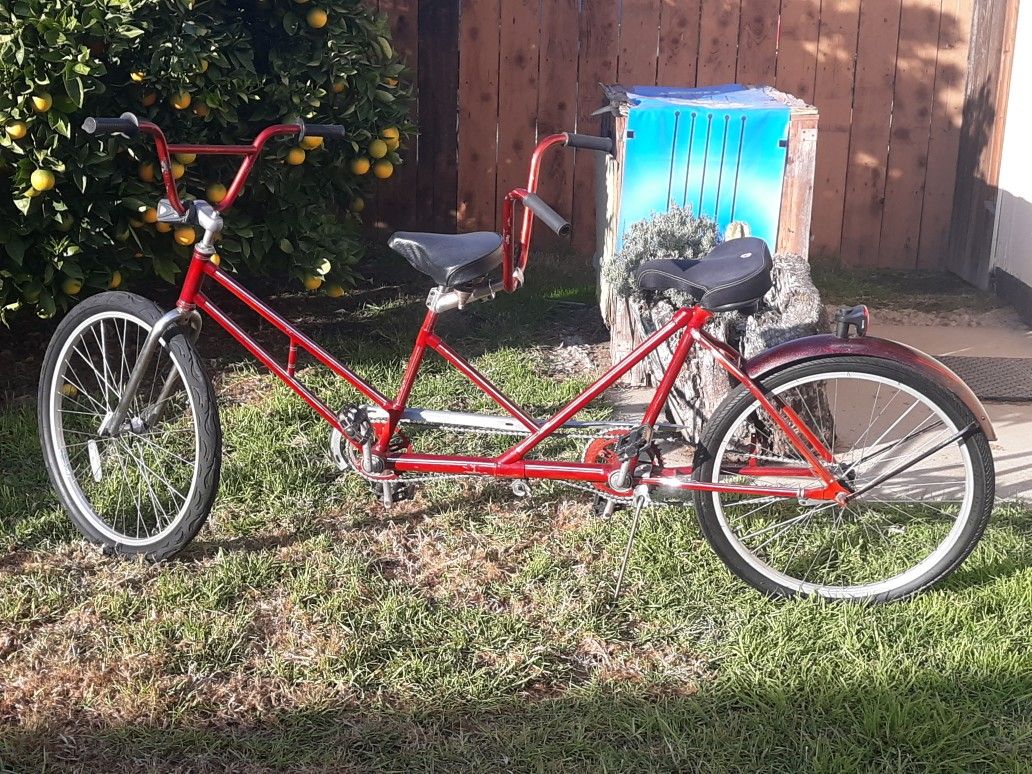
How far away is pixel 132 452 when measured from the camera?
3.46 m

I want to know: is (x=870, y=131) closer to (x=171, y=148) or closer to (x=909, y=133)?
(x=909, y=133)

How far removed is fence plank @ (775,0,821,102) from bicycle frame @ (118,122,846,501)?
4172 mm

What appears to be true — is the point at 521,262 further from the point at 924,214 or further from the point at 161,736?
the point at 924,214

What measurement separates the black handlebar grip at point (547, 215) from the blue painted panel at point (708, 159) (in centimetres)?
238

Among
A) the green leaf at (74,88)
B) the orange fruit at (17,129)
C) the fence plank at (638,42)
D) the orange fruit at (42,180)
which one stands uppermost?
the fence plank at (638,42)

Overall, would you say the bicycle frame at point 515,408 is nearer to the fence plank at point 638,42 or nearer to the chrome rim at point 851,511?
the chrome rim at point 851,511

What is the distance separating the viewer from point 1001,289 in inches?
253

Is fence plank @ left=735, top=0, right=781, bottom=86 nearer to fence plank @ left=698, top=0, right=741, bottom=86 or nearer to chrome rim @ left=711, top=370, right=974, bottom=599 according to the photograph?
fence plank @ left=698, top=0, right=741, bottom=86

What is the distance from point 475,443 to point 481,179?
10.4 feet

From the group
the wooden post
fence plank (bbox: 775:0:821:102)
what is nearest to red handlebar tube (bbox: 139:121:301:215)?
the wooden post

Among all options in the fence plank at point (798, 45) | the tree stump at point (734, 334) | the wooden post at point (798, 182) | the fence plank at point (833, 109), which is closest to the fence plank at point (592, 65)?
the fence plank at point (798, 45)

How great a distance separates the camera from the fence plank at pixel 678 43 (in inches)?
266

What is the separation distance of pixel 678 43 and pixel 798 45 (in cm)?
74

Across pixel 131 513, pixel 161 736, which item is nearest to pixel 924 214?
pixel 131 513
